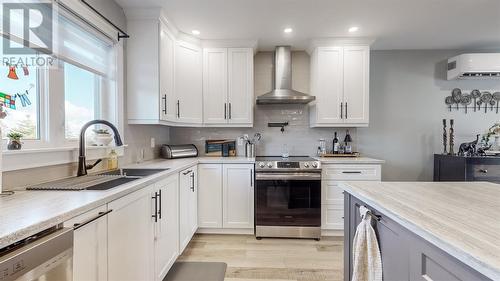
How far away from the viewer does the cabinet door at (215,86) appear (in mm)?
3102

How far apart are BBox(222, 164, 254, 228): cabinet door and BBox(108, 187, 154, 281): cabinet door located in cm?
125

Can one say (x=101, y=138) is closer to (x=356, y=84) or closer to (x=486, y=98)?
(x=356, y=84)

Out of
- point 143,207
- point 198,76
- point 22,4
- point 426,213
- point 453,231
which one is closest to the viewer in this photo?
point 453,231

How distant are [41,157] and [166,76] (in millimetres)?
1435

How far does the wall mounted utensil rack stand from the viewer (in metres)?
3.36

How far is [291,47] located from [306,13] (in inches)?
34.4

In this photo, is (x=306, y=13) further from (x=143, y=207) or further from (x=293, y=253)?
(x=293, y=253)

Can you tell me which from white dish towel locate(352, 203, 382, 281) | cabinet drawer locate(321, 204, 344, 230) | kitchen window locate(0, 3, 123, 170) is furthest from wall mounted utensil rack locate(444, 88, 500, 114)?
kitchen window locate(0, 3, 123, 170)

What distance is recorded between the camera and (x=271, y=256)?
94.2 inches

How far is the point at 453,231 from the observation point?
736 millimetres

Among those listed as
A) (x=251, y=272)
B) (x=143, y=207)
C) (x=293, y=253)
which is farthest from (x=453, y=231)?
(x=293, y=253)

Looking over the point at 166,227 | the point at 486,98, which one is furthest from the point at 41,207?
the point at 486,98

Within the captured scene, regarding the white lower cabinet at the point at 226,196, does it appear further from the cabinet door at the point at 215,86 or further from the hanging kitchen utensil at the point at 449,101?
the hanging kitchen utensil at the point at 449,101

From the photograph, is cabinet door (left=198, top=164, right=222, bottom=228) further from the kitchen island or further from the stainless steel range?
the kitchen island
